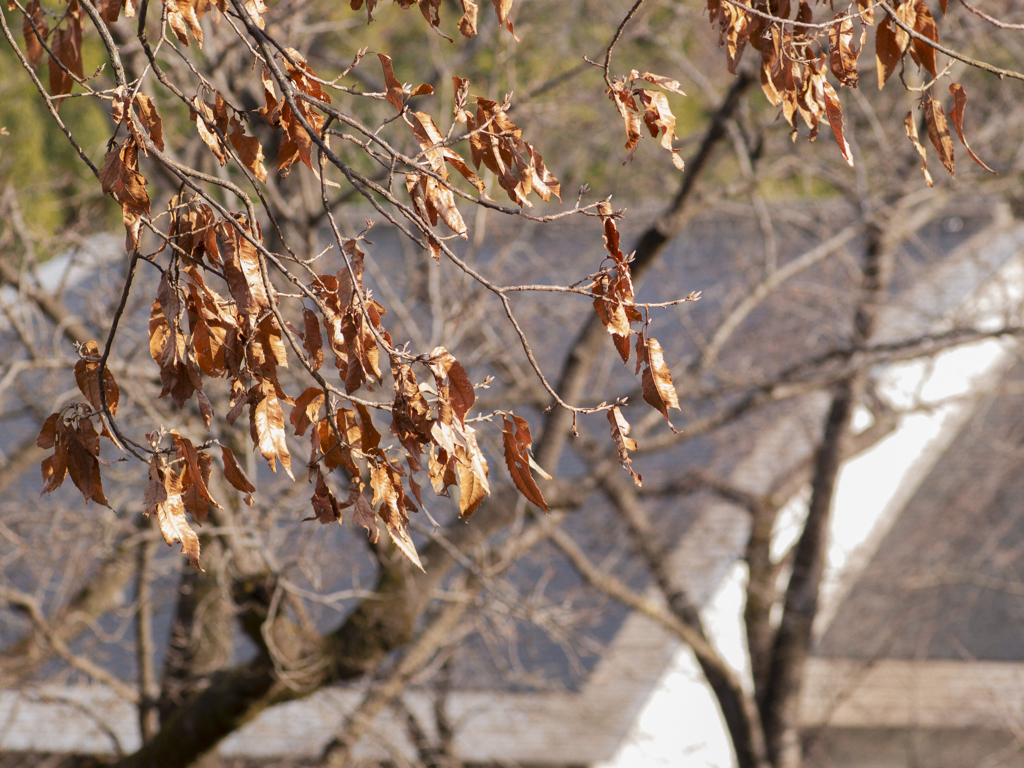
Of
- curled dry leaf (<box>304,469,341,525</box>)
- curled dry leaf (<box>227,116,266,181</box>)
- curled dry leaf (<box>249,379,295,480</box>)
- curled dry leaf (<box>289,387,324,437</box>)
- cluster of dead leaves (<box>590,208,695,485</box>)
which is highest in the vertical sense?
curled dry leaf (<box>227,116,266,181</box>)

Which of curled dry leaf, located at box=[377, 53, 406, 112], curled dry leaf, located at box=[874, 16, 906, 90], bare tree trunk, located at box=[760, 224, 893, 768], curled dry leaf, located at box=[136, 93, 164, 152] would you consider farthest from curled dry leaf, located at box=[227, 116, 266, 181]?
bare tree trunk, located at box=[760, 224, 893, 768]

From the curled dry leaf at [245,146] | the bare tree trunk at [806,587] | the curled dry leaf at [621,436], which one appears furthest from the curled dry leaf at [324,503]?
the bare tree trunk at [806,587]

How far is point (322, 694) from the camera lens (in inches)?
245

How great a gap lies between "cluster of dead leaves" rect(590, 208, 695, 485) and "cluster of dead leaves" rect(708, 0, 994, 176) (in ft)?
1.76

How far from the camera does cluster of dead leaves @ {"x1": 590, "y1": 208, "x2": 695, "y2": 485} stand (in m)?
2.04

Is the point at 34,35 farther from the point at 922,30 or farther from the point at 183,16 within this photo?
the point at 922,30

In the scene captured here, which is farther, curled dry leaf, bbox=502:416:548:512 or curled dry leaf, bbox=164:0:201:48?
curled dry leaf, bbox=164:0:201:48

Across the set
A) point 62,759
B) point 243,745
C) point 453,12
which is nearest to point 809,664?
point 243,745

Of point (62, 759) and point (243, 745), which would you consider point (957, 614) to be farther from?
point (62, 759)

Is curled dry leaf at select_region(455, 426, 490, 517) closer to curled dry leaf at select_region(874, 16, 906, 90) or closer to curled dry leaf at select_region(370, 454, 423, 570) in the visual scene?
curled dry leaf at select_region(370, 454, 423, 570)

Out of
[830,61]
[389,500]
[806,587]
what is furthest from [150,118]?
[806,587]

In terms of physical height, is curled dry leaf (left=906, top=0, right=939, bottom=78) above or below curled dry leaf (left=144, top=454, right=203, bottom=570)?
above

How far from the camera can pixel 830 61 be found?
7.61 ft

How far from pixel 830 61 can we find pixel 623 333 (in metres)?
0.79
